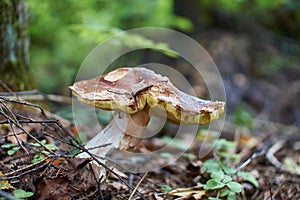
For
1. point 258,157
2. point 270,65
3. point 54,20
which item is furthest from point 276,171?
point 270,65

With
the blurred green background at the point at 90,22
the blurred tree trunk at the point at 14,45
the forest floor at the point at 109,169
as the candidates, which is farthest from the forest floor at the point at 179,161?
the blurred green background at the point at 90,22

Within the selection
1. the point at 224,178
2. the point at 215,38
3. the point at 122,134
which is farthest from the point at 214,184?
the point at 215,38

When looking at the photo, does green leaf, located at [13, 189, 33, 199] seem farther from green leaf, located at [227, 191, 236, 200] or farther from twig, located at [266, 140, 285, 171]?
twig, located at [266, 140, 285, 171]

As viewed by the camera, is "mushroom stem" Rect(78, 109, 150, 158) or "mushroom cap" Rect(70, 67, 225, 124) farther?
"mushroom stem" Rect(78, 109, 150, 158)

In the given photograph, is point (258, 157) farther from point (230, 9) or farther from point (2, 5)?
point (230, 9)

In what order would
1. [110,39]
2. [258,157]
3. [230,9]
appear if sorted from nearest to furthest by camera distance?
[258,157]
[110,39]
[230,9]

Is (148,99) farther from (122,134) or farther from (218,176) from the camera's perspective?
(218,176)

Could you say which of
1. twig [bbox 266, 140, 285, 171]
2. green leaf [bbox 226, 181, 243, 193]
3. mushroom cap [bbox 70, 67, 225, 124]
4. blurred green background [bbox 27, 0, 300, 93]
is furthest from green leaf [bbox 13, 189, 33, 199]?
blurred green background [bbox 27, 0, 300, 93]
